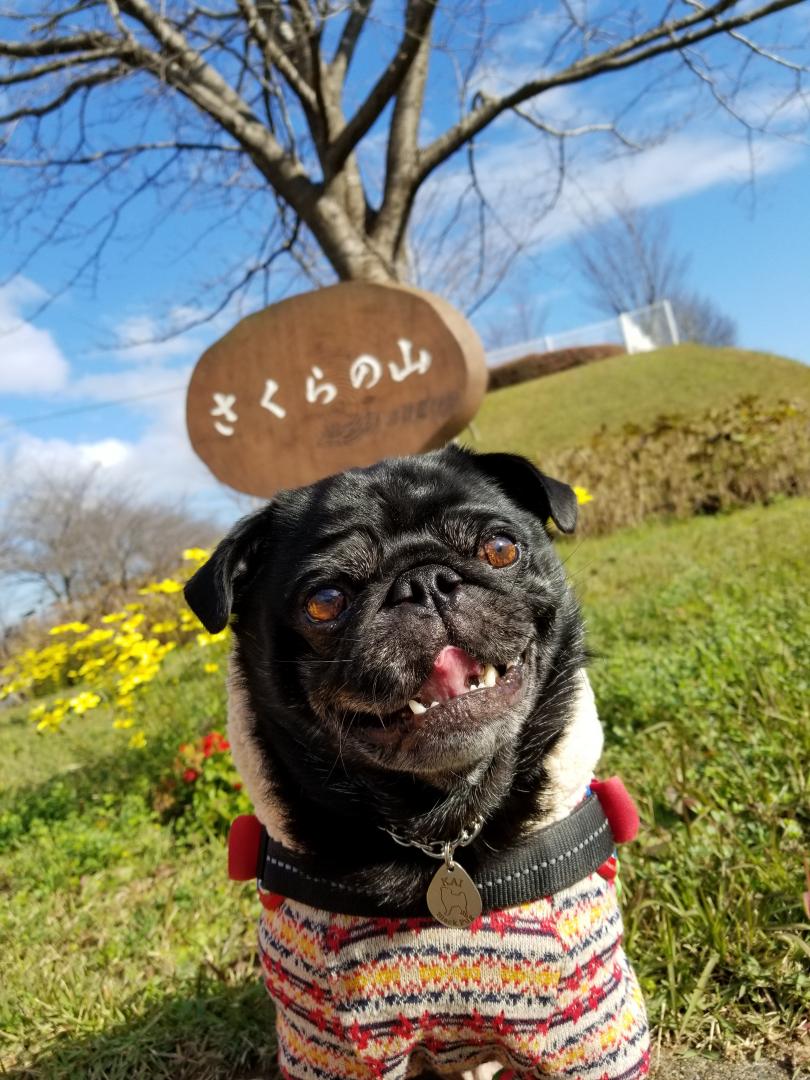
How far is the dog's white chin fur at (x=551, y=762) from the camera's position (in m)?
1.75

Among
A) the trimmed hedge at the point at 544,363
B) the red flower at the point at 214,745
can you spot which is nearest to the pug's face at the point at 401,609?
the red flower at the point at 214,745

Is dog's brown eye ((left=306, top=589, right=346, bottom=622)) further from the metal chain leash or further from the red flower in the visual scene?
the red flower

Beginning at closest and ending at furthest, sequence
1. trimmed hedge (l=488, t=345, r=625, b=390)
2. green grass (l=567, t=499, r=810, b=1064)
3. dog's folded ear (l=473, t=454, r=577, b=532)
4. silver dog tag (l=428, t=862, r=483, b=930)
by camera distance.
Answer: silver dog tag (l=428, t=862, r=483, b=930)
dog's folded ear (l=473, t=454, r=577, b=532)
green grass (l=567, t=499, r=810, b=1064)
trimmed hedge (l=488, t=345, r=625, b=390)

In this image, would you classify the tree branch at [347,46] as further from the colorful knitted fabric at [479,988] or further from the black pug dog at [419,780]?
the colorful knitted fabric at [479,988]

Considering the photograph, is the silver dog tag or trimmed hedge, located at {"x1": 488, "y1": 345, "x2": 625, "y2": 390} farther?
trimmed hedge, located at {"x1": 488, "y1": 345, "x2": 625, "y2": 390}

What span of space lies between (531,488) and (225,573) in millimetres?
802

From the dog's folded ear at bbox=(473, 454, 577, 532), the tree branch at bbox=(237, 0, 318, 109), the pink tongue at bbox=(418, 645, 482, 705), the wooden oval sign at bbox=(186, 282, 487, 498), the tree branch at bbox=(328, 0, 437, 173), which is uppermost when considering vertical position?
the tree branch at bbox=(237, 0, 318, 109)

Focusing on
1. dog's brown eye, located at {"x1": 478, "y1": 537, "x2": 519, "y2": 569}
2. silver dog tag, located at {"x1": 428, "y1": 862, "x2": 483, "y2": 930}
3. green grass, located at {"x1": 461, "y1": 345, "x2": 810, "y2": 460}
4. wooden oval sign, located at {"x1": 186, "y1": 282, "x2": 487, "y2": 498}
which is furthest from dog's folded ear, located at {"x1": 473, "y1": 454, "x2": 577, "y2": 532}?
green grass, located at {"x1": 461, "y1": 345, "x2": 810, "y2": 460}

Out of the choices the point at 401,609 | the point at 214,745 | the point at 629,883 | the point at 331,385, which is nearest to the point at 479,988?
the point at 401,609

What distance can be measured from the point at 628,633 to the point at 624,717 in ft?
4.95

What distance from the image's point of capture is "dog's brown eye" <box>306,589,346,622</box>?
5.69ft

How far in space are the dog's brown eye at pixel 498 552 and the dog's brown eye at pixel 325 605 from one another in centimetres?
33

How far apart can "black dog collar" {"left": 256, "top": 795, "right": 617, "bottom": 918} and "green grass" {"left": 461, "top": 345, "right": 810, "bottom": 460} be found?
1845 cm

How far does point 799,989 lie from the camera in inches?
78.7
